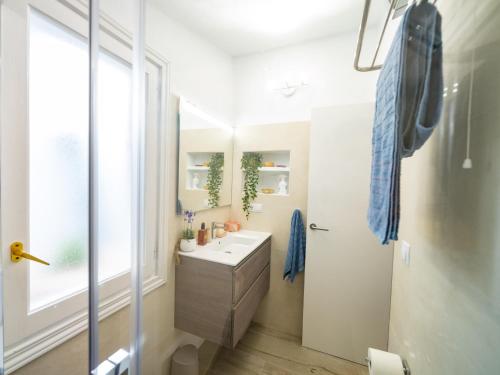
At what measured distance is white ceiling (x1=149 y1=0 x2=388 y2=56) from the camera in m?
1.43

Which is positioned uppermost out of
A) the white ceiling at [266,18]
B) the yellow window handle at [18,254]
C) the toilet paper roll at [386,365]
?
the white ceiling at [266,18]

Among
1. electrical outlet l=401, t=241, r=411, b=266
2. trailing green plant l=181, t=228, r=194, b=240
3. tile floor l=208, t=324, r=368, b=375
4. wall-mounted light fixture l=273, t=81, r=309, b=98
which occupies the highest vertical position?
wall-mounted light fixture l=273, t=81, r=309, b=98

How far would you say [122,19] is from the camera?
0.65 m

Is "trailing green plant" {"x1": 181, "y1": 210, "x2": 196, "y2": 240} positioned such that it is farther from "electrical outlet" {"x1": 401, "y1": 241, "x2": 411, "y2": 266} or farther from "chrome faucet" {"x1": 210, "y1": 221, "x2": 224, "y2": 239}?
"electrical outlet" {"x1": 401, "y1": 241, "x2": 411, "y2": 266}

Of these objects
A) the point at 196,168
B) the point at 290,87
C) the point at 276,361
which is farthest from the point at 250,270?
the point at 290,87

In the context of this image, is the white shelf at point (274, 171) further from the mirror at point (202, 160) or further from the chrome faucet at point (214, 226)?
the chrome faucet at point (214, 226)

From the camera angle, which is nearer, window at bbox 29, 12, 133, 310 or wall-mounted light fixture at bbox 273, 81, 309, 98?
window at bbox 29, 12, 133, 310

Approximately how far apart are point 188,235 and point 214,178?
0.59m

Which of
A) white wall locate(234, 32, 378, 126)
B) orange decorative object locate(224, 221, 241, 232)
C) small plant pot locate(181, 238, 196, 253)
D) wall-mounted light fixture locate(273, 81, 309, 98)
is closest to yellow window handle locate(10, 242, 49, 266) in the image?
small plant pot locate(181, 238, 196, 253)

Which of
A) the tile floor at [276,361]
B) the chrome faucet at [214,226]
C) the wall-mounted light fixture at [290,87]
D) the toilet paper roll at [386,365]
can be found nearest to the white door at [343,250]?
the tile floor at [276,361]

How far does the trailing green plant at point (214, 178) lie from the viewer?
180cm

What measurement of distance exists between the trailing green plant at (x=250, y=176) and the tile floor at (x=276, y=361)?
3.76 feet

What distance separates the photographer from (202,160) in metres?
1.72

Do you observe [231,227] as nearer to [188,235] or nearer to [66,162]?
[188,235]
